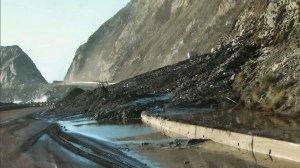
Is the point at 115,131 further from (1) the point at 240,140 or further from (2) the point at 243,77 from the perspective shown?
(1) the point at 240,140

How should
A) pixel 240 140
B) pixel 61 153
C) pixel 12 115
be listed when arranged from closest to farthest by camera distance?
pixel 240 140, pixel 61 153, pixel 12 115

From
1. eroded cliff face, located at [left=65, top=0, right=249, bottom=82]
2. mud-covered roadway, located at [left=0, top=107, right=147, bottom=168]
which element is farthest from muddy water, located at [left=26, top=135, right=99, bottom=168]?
eroded cliff face, located at [left=65, top=0, right=249, bottom=82]

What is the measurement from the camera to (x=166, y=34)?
5940 inches

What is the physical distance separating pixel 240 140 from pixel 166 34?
12579cm

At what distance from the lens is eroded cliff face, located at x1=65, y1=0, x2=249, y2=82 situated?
119 m

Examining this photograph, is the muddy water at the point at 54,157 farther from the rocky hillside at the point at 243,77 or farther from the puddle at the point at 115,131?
the rocky hillside at the point at 243,77

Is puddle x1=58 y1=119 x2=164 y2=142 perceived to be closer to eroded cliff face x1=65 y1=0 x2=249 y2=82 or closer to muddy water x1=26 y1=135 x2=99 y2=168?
muddy water x1=26 y1=135 x2=99 y2=168

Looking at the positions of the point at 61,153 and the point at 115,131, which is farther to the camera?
the point at 115,131

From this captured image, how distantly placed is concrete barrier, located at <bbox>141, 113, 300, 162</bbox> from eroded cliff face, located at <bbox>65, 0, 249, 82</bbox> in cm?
6881

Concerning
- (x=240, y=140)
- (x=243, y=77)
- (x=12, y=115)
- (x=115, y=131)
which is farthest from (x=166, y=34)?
(x=240, y=140)

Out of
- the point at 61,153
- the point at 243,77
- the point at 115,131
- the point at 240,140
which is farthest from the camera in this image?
the point at 243,77

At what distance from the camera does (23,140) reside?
43.4 meters

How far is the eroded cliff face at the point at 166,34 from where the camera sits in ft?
391

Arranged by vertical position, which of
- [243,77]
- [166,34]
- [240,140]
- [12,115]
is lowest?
[240,140]
